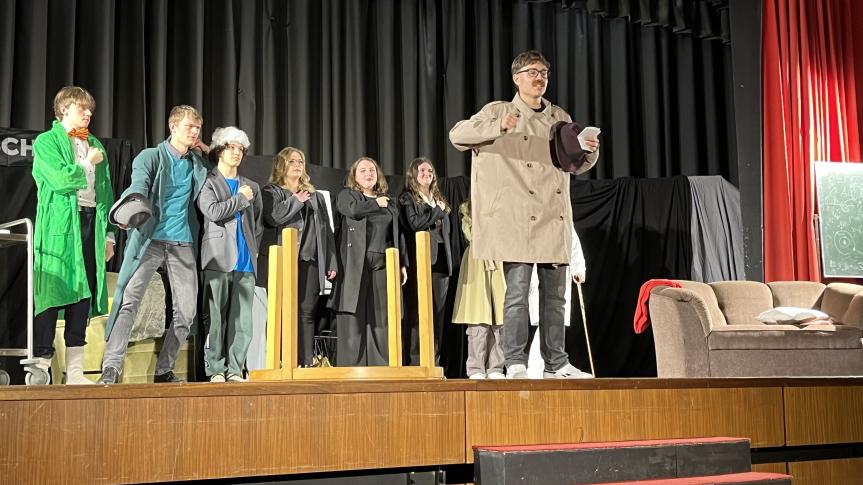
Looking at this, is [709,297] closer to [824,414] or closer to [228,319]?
[824,414]

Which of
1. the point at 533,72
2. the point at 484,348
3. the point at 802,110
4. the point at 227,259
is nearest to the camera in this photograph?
the point at 533,72

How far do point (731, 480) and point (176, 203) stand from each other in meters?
2.58

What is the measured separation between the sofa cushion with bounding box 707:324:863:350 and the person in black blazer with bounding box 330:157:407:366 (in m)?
1.80

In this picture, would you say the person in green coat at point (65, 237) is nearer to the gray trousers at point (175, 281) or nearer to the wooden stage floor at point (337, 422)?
the gray trousers at point (175, 281)

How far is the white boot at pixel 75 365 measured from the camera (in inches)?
144

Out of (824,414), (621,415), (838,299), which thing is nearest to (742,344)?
(838,299)

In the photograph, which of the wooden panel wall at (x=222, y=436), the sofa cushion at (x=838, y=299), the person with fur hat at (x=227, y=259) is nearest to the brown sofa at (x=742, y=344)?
the sofa cushion at (x=838, y=299)

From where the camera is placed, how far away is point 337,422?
6.53ft

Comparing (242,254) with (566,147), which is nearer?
(566,147)

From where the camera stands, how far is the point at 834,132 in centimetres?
649

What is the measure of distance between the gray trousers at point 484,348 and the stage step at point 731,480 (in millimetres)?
3115

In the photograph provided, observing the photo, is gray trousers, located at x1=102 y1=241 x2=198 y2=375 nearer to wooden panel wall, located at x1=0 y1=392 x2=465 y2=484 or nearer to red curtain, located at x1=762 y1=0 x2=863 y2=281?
wooden panel wall, located at x1=0 y1=392 x2=465 y2=484

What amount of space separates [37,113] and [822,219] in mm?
4950

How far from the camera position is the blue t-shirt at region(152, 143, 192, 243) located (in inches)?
151
